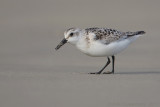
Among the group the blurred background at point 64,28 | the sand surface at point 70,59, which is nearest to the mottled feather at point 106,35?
the sand surface at point 70,59

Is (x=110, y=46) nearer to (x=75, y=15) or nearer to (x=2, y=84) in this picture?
(x=2, y=84)

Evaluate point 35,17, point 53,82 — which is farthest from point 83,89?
point 35,17

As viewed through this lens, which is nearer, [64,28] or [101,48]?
[101,48]

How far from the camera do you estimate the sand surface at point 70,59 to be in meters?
9.11

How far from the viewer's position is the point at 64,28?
2055 centimetres

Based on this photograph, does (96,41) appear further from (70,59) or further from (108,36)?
(70,59)

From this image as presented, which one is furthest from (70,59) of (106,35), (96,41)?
(96,41)

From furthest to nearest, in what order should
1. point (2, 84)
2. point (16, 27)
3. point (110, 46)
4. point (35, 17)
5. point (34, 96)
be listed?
point (35, 17) < point (16, 27) < point (110, 46) < point (2, 84) < point (34, 96)

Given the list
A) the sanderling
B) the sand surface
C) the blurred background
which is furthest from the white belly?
the blurred background

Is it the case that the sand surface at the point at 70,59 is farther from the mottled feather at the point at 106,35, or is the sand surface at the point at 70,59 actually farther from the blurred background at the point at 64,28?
the mottled feather at the point at 106,35

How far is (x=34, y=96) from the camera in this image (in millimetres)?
9086

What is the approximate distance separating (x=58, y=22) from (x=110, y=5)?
2460 millimetres

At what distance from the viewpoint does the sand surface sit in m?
9.11

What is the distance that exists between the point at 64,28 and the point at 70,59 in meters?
6.04
